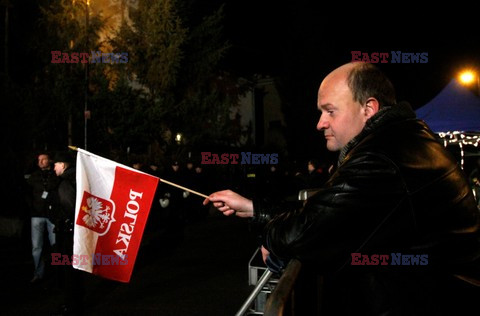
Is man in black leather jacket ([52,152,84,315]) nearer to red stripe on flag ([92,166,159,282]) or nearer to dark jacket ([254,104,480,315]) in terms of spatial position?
red stripe on flag ([92,166,159,282])

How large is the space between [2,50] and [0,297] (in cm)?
1222

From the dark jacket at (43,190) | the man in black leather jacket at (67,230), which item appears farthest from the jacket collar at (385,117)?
the dark jacket at (43,190)

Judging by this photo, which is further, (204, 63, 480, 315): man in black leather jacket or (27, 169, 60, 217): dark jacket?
(27, 169, 60, 217): dark jacket

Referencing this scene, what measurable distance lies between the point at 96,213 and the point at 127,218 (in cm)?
37

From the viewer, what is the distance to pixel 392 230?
4.87ft

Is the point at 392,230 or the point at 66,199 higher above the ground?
the point at 392,230

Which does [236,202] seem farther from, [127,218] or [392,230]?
[127,218]

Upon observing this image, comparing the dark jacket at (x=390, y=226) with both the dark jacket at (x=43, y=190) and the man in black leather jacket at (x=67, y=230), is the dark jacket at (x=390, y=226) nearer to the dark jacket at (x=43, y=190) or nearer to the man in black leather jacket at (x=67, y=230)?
the man in black leather jacket at (x=67, y=230)

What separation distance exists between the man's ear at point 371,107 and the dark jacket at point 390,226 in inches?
5.5

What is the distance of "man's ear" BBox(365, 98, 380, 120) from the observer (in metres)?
1.72

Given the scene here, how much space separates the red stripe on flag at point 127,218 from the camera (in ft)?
13.2

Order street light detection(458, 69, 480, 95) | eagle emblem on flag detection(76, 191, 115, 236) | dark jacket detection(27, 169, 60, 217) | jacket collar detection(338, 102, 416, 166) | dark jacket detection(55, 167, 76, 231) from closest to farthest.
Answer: jacket collar detection(338, 102, 416, 166) → eagle emblem on flag detection(76, 191, 115, 236) → dark jacket detection(55, 167, 76, 231) → dark jacket detection(27, 169, 60, 217) → street light detection(458, 69, 480, 95)

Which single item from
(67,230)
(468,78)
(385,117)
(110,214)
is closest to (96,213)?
(110,214)

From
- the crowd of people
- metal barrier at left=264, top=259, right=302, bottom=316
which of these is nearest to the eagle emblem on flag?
metal barrier at left=264, top=259, right=302, bottom=316
